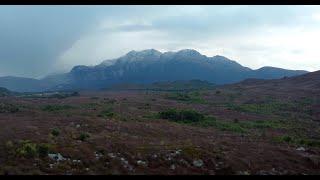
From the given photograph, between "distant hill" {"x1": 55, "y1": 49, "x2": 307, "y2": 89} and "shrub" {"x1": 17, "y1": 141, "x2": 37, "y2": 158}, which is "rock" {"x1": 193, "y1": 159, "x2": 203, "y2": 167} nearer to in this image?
"shrub" {"x1": 17, "y1": 141, "x2": 37, "y2": 158}

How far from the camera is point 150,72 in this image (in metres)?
168

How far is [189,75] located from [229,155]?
474 ft

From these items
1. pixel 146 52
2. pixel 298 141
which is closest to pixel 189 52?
pixel 146 52

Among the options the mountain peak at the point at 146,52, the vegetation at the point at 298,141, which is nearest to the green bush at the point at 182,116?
the vegetation at the point at 298,141

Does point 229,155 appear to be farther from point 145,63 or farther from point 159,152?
point 145,63

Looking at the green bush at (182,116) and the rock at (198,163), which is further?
the green bush at (182,116)

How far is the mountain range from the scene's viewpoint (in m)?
157

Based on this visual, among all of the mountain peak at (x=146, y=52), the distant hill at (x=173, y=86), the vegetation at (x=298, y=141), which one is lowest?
the distant hill at (x=173, y=86)

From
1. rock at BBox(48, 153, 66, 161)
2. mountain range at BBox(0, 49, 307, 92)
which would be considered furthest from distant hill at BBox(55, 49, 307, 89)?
rock at BBox(48, 153, 66, 161)

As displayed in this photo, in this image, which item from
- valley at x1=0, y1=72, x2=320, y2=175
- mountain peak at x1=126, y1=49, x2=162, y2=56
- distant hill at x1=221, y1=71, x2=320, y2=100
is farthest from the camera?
mountain peak at x1=126, y1=49, x2=162, y2=56

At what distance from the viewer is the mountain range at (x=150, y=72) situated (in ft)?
516

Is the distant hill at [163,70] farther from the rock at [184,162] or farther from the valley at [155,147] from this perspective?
the rock at [184,162]
